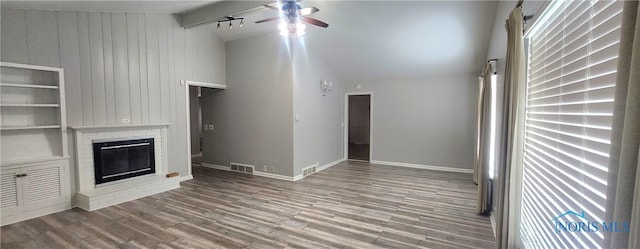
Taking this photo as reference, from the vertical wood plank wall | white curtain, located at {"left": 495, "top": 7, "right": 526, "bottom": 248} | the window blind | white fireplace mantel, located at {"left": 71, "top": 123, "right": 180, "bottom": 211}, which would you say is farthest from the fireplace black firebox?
the window blind

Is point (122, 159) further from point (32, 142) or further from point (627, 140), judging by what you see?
point (627, 140)

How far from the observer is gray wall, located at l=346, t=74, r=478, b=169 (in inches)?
237

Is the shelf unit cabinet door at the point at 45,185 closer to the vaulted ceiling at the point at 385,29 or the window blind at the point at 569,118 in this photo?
the vaulted ceiling at the point at 385,29

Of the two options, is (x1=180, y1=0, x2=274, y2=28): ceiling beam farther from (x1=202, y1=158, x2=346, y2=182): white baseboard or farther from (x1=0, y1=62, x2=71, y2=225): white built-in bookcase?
(x1=202, y1=158, x2=346, y2=182): white baseboard

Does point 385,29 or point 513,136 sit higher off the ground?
point 385,29

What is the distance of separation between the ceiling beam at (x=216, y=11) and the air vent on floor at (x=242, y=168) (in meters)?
3.05

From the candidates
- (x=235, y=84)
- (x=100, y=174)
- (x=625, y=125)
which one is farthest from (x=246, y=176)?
(x=625, y=125)

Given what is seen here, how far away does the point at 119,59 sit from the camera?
4402 millimetres

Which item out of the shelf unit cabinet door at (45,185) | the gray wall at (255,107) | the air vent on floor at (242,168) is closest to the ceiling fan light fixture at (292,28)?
the gray wall at (255,107)

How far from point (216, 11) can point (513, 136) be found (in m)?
4.49

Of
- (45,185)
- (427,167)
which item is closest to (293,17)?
(45,185)

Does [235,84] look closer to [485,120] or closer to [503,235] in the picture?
[485,120]

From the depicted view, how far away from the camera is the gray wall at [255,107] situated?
211 inches

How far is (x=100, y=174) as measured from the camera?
4207mm
